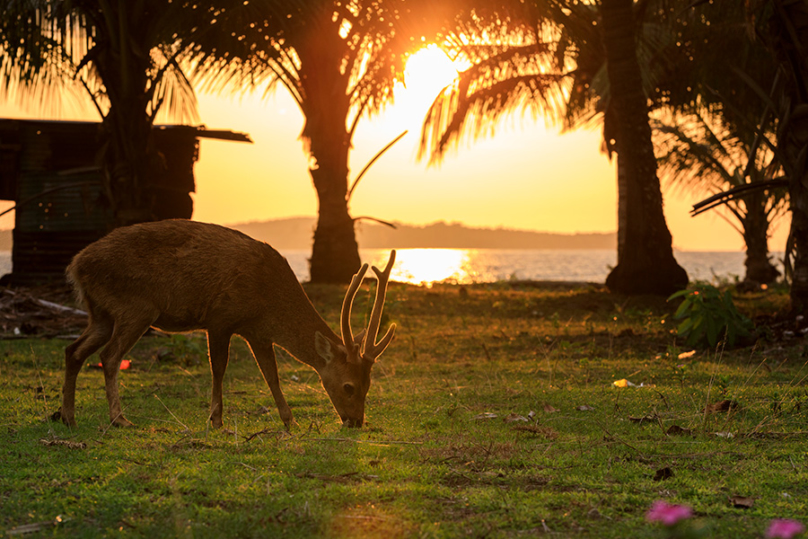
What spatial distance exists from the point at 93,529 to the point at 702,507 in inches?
115

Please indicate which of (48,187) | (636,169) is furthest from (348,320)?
(48,187)

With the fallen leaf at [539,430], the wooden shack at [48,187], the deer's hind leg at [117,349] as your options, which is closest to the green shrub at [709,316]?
the fallen leaf at [539,430]

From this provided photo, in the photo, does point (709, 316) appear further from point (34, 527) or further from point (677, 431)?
point (34, 527)

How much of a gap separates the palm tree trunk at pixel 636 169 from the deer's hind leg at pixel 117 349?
10811mm

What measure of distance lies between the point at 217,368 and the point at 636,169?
10.6 m

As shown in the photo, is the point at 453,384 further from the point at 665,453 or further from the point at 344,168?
the point at 344,168

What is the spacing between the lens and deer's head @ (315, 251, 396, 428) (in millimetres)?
5762

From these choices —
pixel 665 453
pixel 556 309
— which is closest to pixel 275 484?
pixel 665 453

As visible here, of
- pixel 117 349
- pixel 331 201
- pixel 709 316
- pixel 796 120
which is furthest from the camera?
pixel 331 201

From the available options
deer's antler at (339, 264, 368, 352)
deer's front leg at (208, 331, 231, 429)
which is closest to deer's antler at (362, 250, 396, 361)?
deer's antler at (339, 264, 368, 352)

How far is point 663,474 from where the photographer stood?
4.33 m

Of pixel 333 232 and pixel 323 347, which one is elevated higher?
pixel 333 232

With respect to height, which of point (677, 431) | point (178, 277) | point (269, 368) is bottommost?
point (677, 431)

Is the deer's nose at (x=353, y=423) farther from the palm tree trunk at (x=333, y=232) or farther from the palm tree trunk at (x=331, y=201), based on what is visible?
the palm tree trunk at (x=331, y=201)
